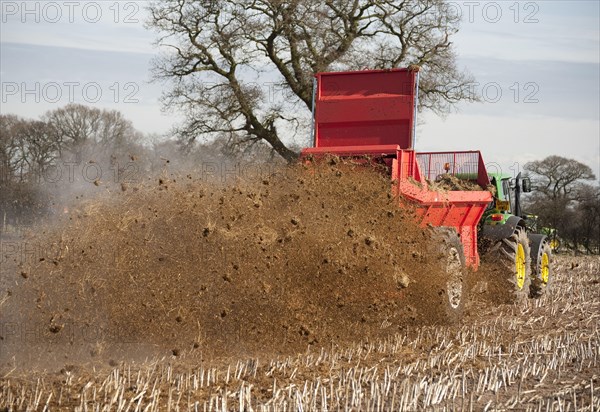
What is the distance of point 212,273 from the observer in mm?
6434

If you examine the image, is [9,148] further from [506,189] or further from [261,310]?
[261,310]

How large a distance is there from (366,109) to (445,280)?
8.32 ft

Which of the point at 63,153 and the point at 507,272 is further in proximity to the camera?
the point at 63,153

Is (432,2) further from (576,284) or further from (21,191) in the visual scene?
(21,191)

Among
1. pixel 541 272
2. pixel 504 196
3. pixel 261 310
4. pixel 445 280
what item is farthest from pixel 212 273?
pixel 541 272

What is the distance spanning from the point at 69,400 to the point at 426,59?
55.9 feet

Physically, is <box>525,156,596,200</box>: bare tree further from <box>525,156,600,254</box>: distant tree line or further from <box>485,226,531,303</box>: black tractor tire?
<box>485,226,531,303</box>: black tractor tire

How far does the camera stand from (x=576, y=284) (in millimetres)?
13422

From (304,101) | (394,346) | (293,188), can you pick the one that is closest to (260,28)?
(304,101)

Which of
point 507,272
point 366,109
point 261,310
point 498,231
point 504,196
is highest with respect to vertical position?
point 366,109

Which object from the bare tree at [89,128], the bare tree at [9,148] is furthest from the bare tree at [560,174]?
the bare tree at [9,148]

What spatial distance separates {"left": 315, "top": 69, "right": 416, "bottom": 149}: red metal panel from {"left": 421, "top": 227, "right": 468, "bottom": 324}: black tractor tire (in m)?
1.50

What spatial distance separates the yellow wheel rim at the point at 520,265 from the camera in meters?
10.5

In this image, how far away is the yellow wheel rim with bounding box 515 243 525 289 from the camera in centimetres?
1053
